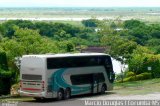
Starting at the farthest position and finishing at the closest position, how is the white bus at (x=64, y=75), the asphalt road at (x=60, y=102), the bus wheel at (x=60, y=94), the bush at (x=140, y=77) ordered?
the bush at (x=140, y=77)
the bus wheel at (x=60, y=94)
the white bus at (x=64, y=75)
the asphalt road at (x=60, y=102)

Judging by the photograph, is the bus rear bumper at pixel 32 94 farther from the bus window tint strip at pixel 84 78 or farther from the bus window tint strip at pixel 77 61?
the bus window tint strip at pixel 84 78

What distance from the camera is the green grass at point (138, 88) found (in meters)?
38.8

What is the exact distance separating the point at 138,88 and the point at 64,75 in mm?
9854

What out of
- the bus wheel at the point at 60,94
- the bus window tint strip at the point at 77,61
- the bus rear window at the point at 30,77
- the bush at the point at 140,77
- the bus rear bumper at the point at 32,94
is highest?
the bus window tint strip at the point at 77,61

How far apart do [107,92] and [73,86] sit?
4980mm

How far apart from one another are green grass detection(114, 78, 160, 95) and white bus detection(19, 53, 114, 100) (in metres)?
1.73

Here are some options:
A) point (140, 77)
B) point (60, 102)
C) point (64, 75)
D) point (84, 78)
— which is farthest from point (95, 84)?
point (140, 77)

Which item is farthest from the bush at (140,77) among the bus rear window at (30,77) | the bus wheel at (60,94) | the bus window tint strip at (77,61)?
the bus rear window at (30,77)

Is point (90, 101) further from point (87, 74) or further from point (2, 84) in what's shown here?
point (2, 84)

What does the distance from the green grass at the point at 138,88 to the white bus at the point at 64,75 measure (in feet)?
5.68

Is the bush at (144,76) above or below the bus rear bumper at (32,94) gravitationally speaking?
below

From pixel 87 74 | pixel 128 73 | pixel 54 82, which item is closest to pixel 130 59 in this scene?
pixel 128 73

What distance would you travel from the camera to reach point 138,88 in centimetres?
4200

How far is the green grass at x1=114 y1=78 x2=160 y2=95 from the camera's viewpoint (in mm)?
38844
